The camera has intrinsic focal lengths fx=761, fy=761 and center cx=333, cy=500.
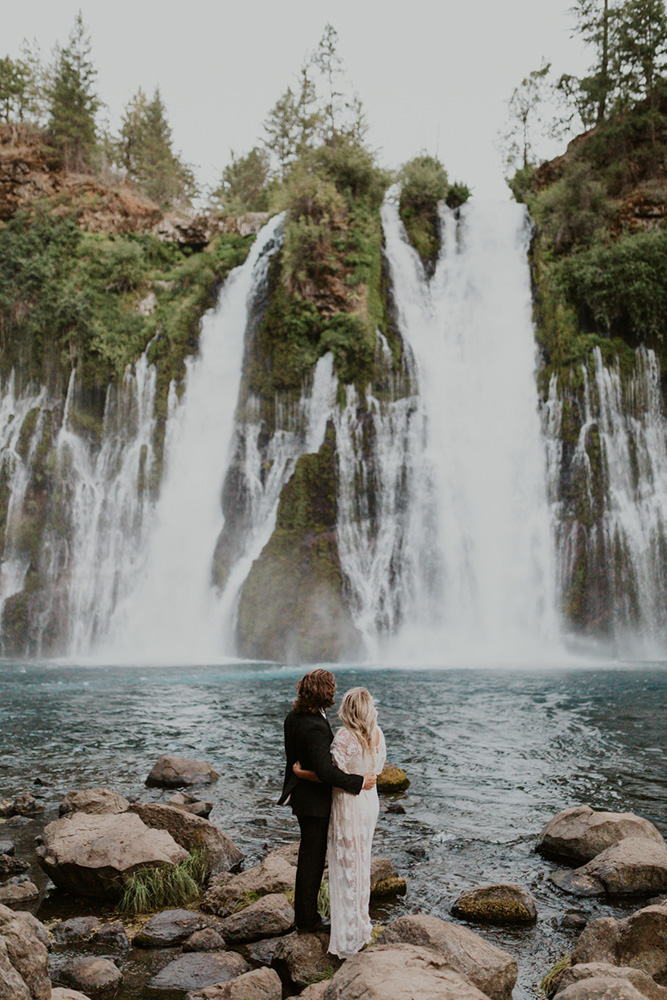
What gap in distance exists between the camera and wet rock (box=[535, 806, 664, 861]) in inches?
257

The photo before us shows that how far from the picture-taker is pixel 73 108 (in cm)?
3725

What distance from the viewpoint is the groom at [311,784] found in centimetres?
447

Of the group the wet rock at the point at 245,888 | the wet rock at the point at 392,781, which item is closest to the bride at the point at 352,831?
the wet rock at the point at 245,888

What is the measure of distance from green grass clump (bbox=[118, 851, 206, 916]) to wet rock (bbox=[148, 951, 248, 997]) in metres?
0.97

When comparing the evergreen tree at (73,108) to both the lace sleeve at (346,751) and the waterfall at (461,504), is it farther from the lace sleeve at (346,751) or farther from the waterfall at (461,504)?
the lace sleeve at (346,751)

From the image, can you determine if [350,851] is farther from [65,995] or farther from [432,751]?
[432,751]

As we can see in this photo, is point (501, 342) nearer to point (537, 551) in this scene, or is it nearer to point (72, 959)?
point (537, 551)

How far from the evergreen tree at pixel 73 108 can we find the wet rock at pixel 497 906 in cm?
3837

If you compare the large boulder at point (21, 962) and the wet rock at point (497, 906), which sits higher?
the large boulder at point (21, 962)

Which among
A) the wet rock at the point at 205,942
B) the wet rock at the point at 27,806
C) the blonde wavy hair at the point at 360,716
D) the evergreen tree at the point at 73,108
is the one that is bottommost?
the wet rock at the point at 205,942

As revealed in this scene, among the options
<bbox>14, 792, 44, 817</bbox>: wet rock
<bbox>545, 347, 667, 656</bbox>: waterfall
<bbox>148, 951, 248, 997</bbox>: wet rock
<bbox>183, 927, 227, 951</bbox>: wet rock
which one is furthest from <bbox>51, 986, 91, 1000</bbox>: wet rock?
<bbox>545, 347, 667, 656</bbox>: waterfall

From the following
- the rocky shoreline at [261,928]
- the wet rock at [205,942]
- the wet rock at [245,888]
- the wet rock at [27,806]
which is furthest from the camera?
the wet rock at [27,806]

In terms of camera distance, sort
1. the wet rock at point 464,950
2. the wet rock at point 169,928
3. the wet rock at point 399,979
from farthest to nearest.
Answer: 1. the wet rock at point 169,928
2. the wet rock at point 464,950
3. the wet rock at point 399,979

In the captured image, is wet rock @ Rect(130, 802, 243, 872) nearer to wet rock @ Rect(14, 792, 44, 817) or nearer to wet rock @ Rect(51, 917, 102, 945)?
wet rock @ Rect(51, 917, 102, 945)
